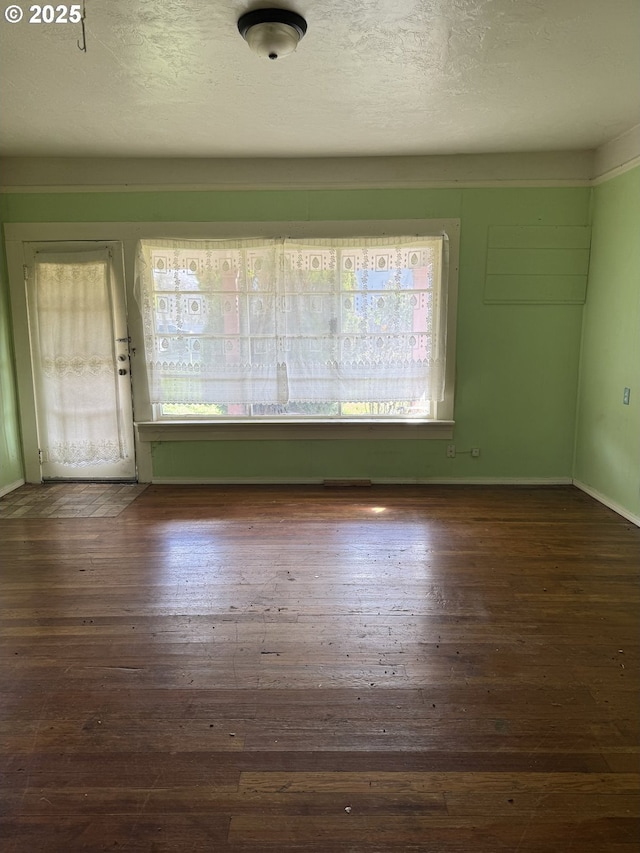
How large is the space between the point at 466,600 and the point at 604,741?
88 centimetres

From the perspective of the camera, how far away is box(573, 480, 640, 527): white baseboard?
339 cm

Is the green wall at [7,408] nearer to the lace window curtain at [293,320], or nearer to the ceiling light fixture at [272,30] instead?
the lace window curtain at [293,320]

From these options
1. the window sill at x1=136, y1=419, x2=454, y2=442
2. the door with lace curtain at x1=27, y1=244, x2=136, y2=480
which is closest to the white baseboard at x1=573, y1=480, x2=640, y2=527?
the window sill at x1=136, y1=419, x2=454, y2=442

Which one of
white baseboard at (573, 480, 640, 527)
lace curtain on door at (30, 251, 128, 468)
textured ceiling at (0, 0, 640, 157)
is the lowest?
white baseboard at (573, 480, 640, 527)

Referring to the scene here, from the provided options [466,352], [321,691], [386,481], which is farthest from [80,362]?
[321,691]

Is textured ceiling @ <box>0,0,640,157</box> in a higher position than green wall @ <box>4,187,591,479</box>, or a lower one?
higher

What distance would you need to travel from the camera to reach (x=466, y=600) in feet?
7.89

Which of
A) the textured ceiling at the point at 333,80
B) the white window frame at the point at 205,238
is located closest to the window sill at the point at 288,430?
the white window frame at the point at 205,238

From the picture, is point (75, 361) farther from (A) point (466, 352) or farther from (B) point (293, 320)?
(A) point (466, 352)

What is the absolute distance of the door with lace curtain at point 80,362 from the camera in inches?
159

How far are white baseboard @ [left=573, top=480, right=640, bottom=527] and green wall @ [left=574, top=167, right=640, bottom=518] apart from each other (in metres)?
0.02

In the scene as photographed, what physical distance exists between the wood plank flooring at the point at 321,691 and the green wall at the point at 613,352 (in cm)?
62

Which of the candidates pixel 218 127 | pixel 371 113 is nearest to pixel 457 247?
pixel 371 113

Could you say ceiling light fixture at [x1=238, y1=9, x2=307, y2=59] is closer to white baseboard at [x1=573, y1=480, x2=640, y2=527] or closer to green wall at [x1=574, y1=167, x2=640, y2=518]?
green wall at [x1=574, y1=167, x2=640, y2=518]
